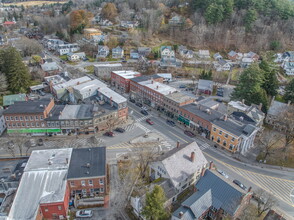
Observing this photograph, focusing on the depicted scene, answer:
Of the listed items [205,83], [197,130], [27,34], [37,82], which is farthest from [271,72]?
[27,34]

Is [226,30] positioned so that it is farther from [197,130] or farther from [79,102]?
[79,102]

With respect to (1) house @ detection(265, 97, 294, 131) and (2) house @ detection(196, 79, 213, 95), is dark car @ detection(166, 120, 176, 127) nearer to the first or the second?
(2) house @ detection(196, 79, 213, 95)

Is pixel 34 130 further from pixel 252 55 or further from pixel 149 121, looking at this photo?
pixel 252 55

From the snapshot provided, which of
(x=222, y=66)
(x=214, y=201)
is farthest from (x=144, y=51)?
(x=214, y=201)

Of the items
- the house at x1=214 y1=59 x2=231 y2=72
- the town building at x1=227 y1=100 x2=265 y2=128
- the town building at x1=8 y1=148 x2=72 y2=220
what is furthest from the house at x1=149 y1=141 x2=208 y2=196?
the house at x1=214 y1=59 x2=231 y2=72

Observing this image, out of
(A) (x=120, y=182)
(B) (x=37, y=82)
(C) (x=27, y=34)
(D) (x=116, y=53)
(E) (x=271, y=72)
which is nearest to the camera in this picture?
(A) (x=120, y=182)

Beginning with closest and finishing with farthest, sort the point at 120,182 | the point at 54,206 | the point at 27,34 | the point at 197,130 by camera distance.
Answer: the point at 54,206 → the point at 120,182 → the point at 197,130 → the point at 27,34
